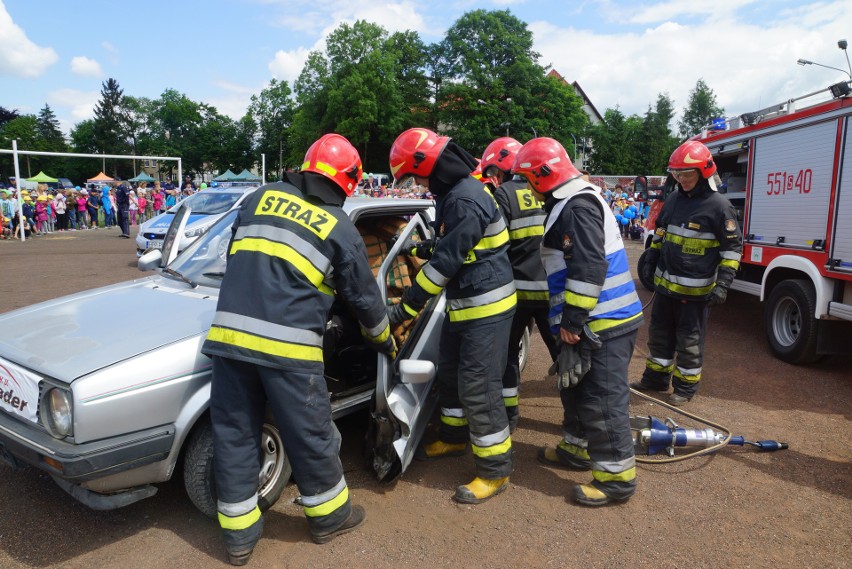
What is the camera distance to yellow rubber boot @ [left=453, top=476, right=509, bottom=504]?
330cm

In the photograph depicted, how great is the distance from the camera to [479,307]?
3309mm

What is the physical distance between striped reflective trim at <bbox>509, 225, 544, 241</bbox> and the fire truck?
252cm

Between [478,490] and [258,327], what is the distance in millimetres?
1622

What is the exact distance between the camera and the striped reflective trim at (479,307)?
3309 mm

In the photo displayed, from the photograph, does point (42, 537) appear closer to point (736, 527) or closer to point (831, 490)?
point (736, 527)

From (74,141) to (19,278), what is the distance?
87834 millimetres

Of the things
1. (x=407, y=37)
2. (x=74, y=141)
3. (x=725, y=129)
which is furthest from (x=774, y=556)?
(x=74, y=141)

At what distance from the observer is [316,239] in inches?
106

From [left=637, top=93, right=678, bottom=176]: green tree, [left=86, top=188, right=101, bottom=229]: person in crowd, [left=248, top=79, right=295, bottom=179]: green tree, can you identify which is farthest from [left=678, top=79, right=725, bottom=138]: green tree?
[left=86, top=188, right=101, bottom=229]: person in crowd

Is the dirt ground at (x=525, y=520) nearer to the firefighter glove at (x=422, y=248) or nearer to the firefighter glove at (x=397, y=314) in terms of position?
the firefighter glove at (x=397, y=314)

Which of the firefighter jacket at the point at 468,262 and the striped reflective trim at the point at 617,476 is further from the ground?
the firefighter jacket at the point at 468,262

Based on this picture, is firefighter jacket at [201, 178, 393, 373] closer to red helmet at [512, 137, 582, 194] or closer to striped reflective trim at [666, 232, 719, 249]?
red helmet at [512, 137, 582, 194]

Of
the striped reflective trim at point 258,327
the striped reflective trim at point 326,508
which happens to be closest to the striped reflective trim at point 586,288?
the striped reflective trim at point 258,327

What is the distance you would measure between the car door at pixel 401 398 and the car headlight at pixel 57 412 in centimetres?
150
